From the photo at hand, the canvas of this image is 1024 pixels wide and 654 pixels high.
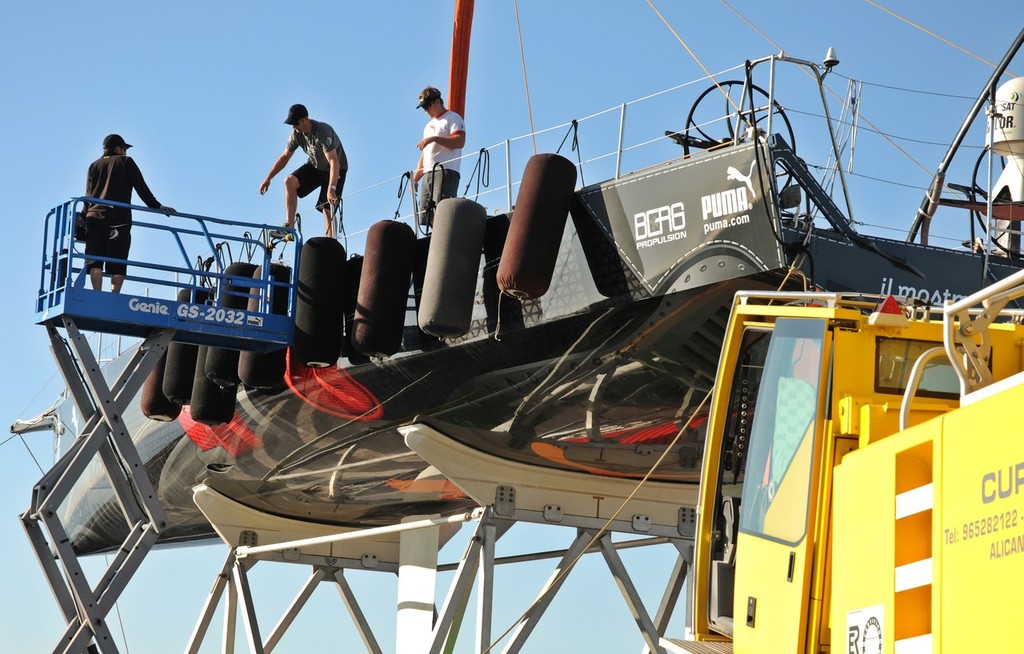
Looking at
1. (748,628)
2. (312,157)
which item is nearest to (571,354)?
(312,157)

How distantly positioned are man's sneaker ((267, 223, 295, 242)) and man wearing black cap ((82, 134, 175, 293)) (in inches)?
34.4

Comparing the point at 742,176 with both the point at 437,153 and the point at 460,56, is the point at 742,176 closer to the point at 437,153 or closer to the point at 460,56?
the point at 437,153

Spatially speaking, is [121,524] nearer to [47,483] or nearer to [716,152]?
[47,483]

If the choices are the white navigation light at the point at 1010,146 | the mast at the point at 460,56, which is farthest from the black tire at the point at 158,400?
the white navigation light at the point at 1010,146

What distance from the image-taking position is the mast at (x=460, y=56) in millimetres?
14297

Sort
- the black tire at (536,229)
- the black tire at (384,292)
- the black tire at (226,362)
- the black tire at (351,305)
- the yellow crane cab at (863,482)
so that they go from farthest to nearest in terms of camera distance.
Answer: the black tire at (226,362)
the black tire at (351,305)
the black tire at (384,292)
the black tire at (536,229)
the yellow crane cab at (863,482)

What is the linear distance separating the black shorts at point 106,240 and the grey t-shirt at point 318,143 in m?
2.01

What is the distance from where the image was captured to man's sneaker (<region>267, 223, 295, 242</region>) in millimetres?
10367

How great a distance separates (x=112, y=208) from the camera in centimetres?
1012

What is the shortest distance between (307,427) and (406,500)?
1.90 metres

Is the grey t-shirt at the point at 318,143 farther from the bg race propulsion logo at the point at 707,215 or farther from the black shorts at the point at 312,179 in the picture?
the bg race propulsion logo at the point at 707,215

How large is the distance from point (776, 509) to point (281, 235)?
7077 mm

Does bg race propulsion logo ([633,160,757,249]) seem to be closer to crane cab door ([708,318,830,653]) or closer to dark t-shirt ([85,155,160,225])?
crane cab door ([708,318,830,653])

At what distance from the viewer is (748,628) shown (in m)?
4.62
